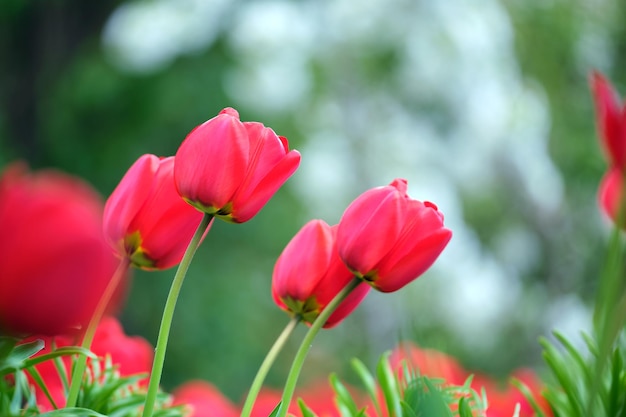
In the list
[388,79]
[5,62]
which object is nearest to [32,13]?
[5,62]

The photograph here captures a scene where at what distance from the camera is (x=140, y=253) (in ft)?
0.93

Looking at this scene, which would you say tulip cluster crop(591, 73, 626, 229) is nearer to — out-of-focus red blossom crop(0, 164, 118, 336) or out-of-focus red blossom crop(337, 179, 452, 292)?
out-of-focus red blossom crop(337, 179, 452, 292)

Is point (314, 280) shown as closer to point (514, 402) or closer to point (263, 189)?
point (263, 189)

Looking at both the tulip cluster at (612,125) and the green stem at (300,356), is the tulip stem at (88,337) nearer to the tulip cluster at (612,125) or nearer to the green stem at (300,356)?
the green stem at (300,356)

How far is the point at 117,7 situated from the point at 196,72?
0.72m

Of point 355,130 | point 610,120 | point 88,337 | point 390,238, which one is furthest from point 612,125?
point 355,130

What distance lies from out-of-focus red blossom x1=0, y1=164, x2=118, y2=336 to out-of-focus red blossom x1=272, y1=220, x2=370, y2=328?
13cm

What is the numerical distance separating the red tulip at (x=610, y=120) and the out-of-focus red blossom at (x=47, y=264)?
234 mm

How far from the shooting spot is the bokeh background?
3.68 metres

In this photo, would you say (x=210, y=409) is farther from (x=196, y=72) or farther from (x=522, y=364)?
(x=522, y=364)

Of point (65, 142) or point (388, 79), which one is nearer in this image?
point (65, 142)

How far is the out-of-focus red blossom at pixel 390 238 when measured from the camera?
28 centimetres

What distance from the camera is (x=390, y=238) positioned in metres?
0.28

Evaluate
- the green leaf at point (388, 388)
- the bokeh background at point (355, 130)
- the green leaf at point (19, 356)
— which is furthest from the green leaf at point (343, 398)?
the bokeh background at point (355, 130)
